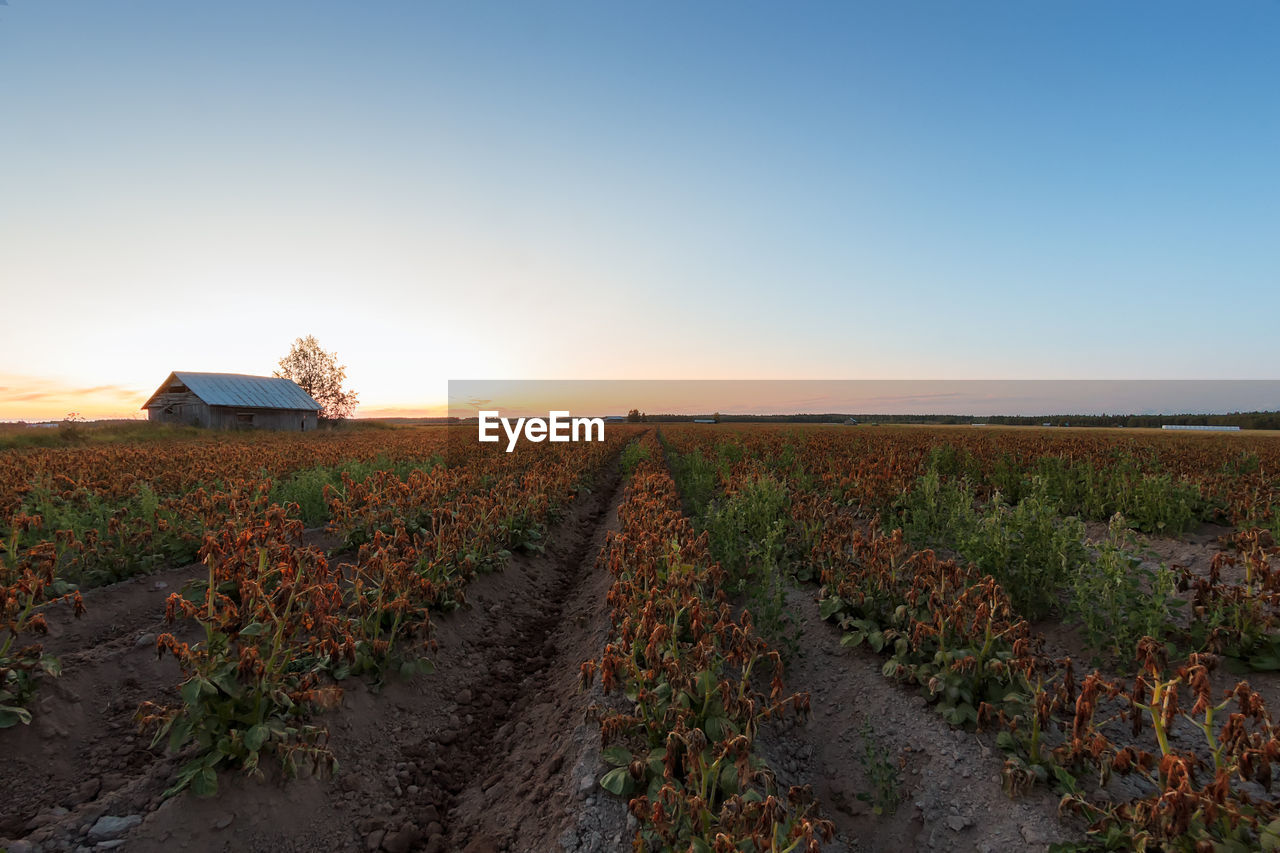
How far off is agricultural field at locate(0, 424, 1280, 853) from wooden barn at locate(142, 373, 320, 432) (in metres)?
45.5

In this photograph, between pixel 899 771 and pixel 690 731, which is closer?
pixel 690 731

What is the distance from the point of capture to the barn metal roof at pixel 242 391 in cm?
4634

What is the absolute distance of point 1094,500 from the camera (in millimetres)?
11094

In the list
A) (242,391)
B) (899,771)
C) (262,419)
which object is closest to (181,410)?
(242,391)

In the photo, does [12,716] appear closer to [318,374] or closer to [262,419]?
[262,419]

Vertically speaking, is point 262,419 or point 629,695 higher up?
point 262,419

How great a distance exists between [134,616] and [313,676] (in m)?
3.92

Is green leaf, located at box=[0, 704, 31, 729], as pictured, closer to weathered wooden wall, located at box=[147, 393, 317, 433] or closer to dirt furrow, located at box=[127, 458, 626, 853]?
dirt furrow, located at box=[127, 458, 626, 853]

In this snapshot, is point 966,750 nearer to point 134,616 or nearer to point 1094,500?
point 134,616

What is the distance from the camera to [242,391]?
4988 cm

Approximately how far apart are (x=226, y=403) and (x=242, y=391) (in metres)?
4.12

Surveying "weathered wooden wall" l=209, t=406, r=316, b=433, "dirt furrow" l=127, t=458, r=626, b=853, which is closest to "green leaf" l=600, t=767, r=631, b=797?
"dirt furrow" l=127, t=458, r=626, b=853

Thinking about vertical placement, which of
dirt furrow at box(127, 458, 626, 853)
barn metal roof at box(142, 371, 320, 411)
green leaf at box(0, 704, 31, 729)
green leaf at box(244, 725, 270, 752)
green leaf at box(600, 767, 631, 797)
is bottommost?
dirt furrow at box(127, 458, 626, 853)

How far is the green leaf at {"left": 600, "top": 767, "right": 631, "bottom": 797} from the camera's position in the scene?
11.0ft
